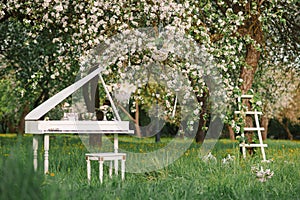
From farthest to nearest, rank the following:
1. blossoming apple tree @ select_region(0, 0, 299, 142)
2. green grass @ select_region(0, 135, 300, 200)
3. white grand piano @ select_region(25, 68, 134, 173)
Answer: blossoming apple tree @ select_region(0, 0, 299, 142)
white grand piano @ select_region(25, 68, 134, 173)
green grass @ select_region(0, 135, 300, 200)

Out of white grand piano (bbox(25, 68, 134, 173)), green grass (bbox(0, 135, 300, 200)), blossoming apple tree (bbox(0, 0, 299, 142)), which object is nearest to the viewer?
green grass (bbox(0, 135, 300, 200))

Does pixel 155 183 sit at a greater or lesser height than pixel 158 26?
lesser

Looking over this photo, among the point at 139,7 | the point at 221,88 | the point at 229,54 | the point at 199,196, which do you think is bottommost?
the point at 199,196

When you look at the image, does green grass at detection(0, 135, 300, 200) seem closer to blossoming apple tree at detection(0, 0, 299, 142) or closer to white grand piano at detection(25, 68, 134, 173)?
white grand piano at detection(25, 68, 134, 173)

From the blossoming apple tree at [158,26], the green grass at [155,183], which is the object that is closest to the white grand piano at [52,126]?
the green grass at [155,183]

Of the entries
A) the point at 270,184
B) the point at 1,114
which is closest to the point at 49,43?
the point at 270,184

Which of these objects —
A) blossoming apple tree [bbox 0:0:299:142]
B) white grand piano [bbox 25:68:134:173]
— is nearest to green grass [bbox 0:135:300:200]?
white grand piano [bbox 25:68:134:173]

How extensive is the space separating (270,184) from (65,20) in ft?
17.2

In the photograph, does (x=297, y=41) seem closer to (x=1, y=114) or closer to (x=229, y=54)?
(x=229, y=54)

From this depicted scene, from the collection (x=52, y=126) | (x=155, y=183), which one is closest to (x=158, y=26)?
(x=52, y=126)

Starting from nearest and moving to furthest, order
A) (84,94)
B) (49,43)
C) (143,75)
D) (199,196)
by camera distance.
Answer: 1. (199,196)
2. (143,75)
3. (84,94)
4. (49,43)

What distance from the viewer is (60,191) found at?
4.06 metres

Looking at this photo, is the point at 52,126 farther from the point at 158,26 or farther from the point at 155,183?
the point at 158,26

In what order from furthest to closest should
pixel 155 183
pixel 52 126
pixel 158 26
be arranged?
pixel 158 26 < pixel 52 126 < pixel 155 183
